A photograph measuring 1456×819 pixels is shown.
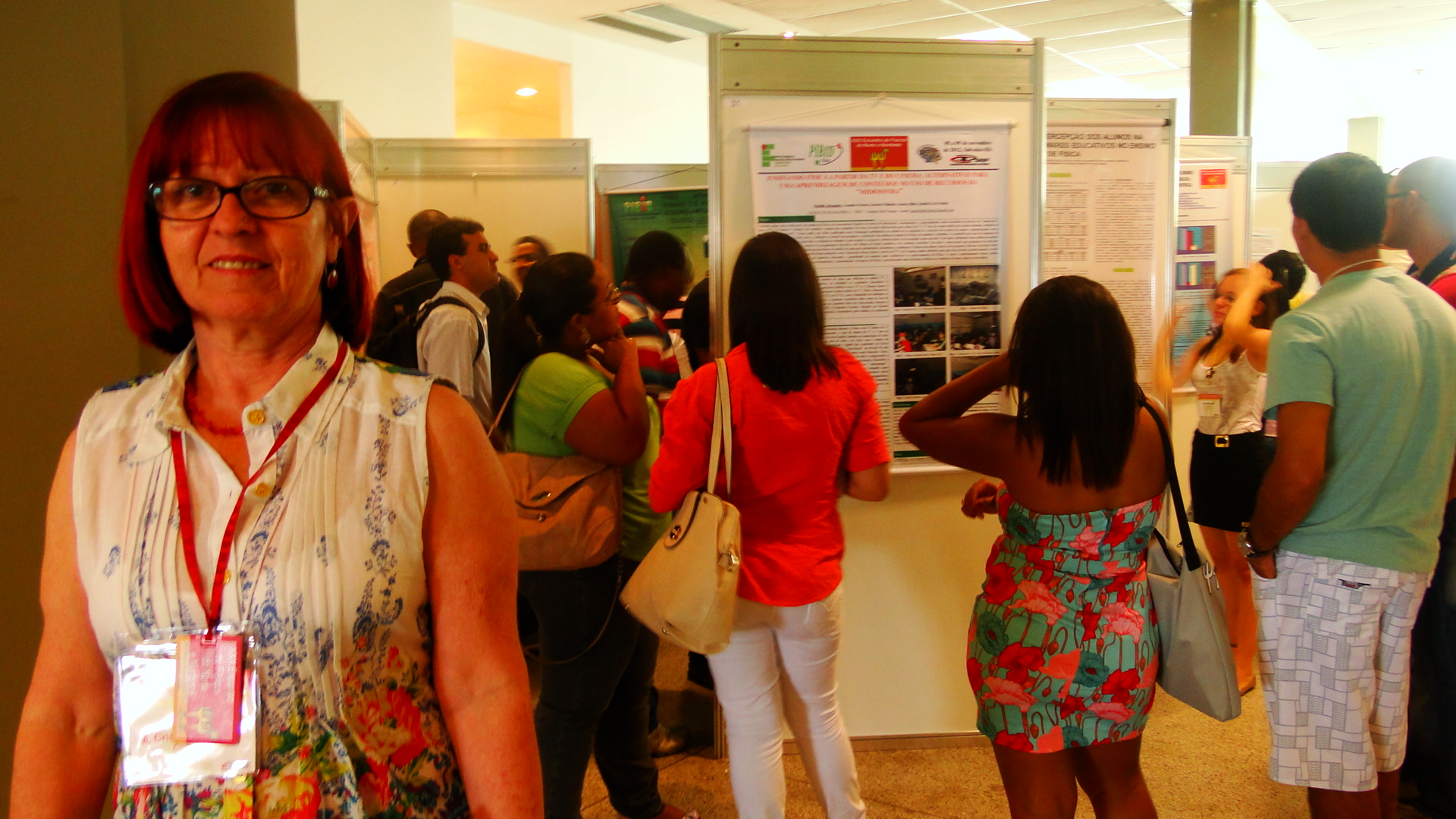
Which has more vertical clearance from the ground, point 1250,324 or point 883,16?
point 883,16

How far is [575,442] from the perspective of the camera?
2070mm

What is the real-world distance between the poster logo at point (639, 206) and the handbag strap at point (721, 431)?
3.58m

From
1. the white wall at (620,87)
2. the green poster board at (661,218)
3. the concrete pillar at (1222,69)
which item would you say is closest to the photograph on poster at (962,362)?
the green poster board at (661,218)

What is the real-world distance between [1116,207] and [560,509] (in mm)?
2457

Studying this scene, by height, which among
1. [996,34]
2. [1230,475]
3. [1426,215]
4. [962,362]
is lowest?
[1230,475]

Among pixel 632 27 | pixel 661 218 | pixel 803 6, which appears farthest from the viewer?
pixel 632 27

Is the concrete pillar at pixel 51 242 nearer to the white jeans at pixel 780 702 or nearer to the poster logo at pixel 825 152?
the white jeans at pixel 780 702

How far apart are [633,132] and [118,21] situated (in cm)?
822

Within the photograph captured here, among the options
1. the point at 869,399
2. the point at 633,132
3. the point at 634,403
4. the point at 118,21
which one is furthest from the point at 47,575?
the point at 633,132

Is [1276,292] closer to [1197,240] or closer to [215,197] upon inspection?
[1197,240]

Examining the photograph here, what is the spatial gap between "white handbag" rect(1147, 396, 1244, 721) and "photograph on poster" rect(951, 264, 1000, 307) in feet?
3.32

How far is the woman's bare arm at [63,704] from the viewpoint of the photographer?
0.97 m

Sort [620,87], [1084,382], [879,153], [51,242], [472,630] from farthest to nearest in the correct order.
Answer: [620,87] → [879,153] → [1084,382] → [51,242] → [472,630]

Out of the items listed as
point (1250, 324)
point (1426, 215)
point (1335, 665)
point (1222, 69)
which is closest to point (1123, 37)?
point (1222, 69)
